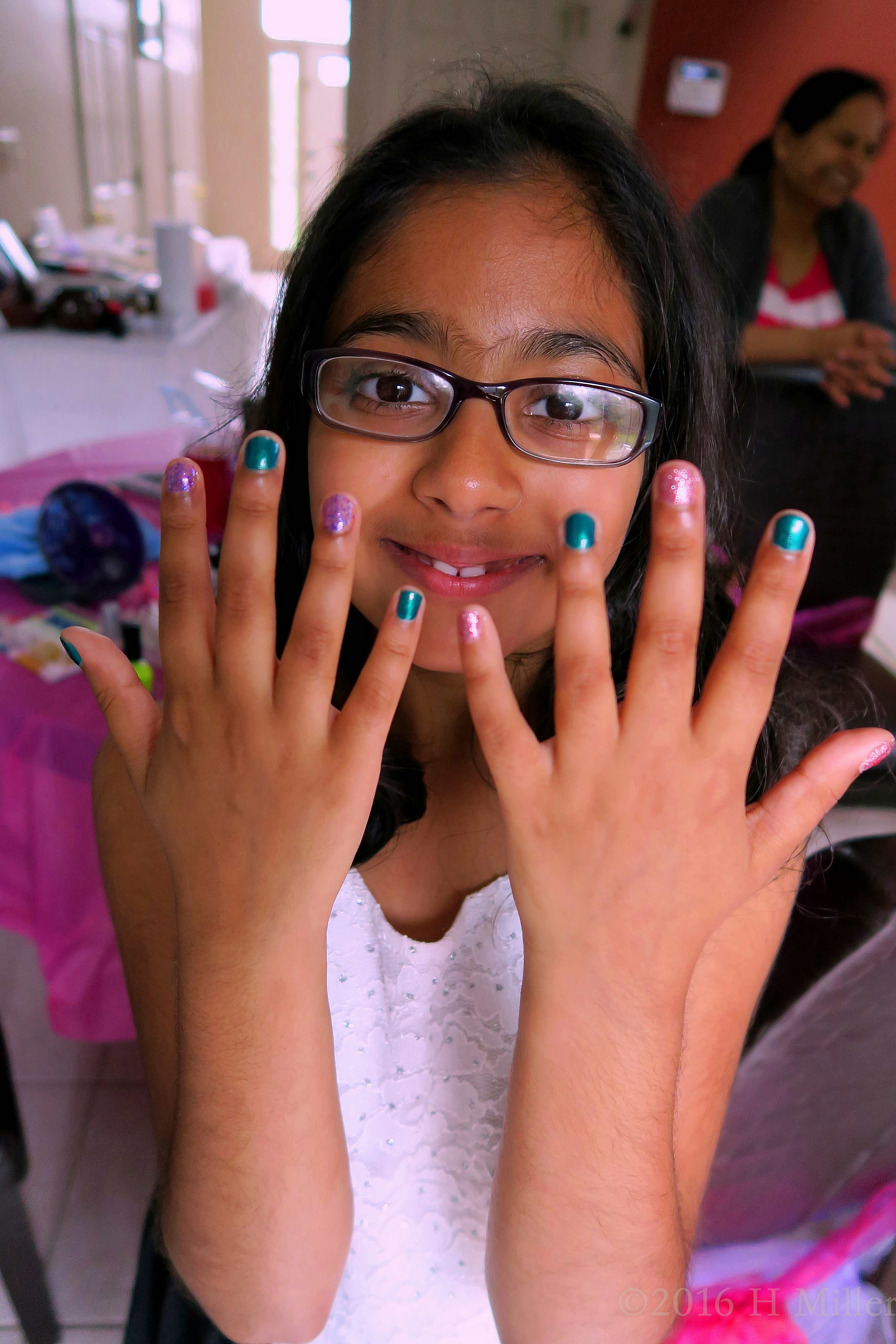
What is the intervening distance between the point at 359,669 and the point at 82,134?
578cm

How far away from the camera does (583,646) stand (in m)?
0.52

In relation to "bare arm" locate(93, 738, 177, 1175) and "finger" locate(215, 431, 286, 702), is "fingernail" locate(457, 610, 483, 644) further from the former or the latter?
"bare arm" locate(93, 738, 177, 1175)

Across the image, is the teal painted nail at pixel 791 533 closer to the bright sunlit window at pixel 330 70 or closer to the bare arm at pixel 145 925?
the bare arm at pixel 145 925

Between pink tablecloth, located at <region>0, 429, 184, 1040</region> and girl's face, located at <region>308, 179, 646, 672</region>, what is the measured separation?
69cm

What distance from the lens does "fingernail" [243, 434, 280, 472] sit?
533mm

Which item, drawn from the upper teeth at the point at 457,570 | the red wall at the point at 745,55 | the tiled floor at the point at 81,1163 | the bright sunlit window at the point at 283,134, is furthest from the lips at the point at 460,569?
the bright sunlit window at the point at 283,134

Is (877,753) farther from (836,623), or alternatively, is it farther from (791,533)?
(836,623)

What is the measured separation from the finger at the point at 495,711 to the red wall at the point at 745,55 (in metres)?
3.70

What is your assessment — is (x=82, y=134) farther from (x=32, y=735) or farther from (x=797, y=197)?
(x=32, y=735)

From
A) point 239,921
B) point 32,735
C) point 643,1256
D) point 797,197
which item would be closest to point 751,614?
point 239,921

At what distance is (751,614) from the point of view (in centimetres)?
52

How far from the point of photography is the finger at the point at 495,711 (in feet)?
1.74

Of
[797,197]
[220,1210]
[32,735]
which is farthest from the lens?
[797,197]

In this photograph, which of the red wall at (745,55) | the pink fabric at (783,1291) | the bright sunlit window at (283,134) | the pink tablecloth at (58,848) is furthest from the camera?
the bright sunlit window at (283,134)
